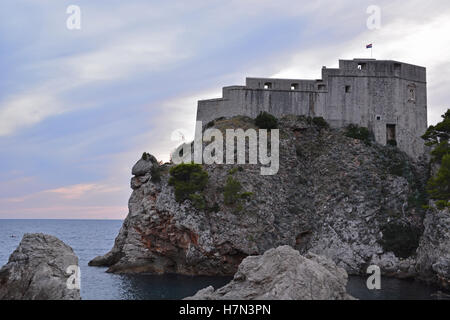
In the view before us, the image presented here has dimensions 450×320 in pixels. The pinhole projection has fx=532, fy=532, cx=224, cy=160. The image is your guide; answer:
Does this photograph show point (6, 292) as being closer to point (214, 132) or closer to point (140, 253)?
point (140, 253)

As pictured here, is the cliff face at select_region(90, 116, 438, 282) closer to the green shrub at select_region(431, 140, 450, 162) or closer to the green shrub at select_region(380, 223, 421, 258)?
the green shrub at select_region(380, 223, 421, 258)

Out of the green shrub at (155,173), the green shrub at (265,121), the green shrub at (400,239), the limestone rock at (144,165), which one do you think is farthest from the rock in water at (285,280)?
the green shrub at (265,121)

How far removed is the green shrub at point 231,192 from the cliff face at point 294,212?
461mm

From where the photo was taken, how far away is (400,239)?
4328cm

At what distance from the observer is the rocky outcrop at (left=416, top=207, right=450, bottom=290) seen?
36906 millimetres

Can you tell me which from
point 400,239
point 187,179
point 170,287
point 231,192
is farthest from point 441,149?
→ point 170,287

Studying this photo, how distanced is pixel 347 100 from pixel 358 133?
362cm

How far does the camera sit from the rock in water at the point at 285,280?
826 inches

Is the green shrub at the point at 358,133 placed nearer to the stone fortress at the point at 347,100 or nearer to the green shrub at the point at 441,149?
the stone fortress at the point at 347,100

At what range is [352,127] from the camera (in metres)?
50.8

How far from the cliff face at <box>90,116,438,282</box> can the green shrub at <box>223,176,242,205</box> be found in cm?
46

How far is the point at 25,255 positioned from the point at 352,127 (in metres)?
34.2

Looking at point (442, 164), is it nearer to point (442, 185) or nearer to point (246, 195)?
point (442, 185)

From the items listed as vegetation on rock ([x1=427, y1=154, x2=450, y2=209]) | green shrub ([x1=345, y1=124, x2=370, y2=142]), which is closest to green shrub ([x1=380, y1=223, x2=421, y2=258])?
vegetation on rock ([x1=427, y1=154, x2=450, y2=209])
